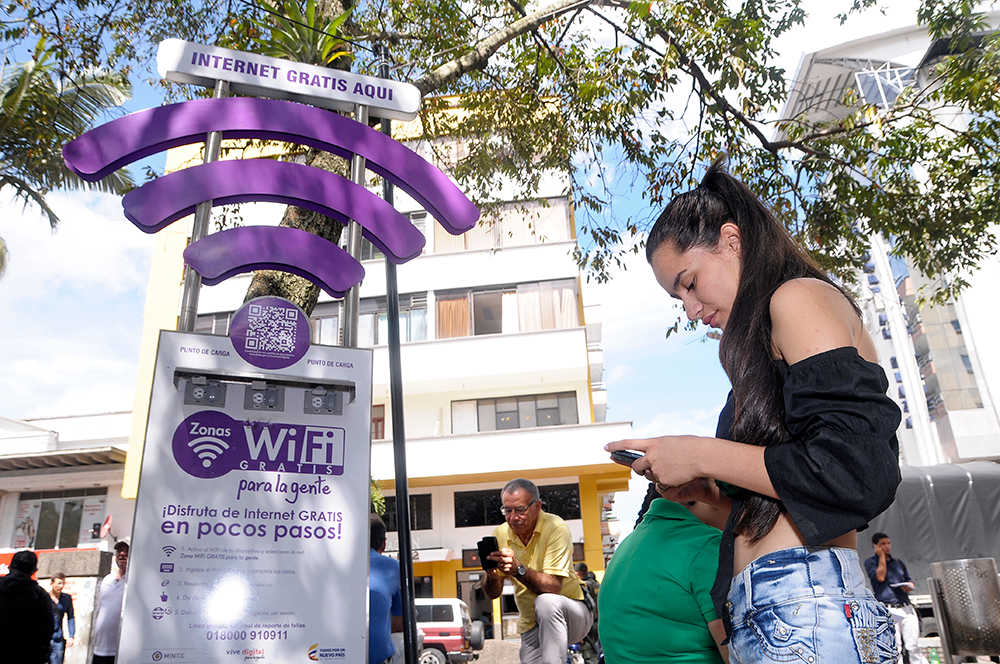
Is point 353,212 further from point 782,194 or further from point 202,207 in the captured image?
point 782,194

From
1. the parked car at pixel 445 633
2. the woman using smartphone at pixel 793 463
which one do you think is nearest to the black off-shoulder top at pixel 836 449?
the woman using smartphone at pixel 793 463

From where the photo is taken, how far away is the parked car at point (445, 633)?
48.0 feet

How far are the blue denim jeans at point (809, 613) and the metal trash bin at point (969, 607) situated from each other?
680 cm

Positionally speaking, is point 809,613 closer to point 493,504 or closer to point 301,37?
point 301,37

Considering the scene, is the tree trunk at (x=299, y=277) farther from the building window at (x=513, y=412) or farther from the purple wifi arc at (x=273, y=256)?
the building window at (x=513, y=412)

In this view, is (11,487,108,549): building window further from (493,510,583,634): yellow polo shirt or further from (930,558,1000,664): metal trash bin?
(930,558,1000,664): metal trash bin

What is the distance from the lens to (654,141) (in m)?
7.85

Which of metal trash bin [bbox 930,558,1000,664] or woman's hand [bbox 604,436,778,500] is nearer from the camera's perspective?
woman's hand [bbox 604,436,778,500]

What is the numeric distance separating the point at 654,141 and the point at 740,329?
21.7 ft

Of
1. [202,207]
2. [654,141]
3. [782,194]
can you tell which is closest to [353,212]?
[202,207]

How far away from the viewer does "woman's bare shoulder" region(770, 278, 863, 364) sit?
1.50 meters

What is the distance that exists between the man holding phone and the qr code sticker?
172cm

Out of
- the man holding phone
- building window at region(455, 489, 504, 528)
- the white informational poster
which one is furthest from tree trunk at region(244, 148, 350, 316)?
building window at region(455, 489, 504, 528)

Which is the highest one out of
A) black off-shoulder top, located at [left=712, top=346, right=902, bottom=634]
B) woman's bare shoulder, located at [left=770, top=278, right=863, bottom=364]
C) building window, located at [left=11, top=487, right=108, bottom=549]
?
building window, located at [left=11, top=487, right=108, bottom=549]
